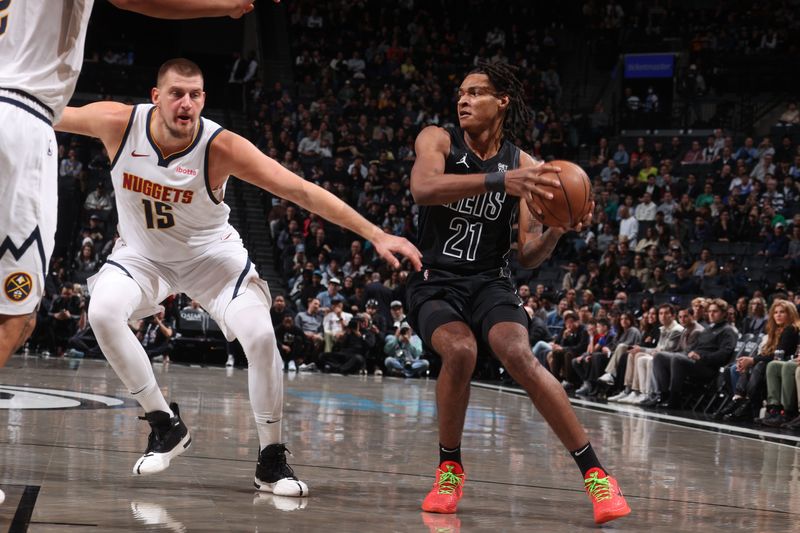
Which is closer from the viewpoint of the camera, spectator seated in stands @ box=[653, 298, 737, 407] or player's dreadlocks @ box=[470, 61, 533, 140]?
player's dreadlocks @ box=[470, 61, 533, 140]

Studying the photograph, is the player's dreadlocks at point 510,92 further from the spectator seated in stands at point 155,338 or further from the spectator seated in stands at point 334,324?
the spectator seated in stands at point 155,338

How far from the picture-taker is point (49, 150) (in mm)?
3211

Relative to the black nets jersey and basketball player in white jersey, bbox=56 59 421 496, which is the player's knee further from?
the black nets jersey

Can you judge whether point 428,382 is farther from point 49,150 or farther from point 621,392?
point 49,150

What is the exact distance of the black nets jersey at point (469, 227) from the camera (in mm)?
4566

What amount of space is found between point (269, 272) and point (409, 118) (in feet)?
17.0

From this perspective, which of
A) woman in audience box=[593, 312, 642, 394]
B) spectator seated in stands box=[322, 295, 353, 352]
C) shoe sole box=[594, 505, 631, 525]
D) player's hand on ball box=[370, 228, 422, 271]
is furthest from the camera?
spectator seated in stands box=[322, 295, 353, 352]

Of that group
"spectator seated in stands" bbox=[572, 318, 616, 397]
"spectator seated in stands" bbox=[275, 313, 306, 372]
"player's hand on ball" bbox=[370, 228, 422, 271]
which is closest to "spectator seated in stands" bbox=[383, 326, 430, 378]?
"spectator seated in stands" bbox=[275, 313, 306, 372]

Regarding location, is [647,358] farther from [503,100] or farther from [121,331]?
[121,331]

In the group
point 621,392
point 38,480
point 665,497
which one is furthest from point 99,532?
point 621,392

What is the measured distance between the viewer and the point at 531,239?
4707 mm

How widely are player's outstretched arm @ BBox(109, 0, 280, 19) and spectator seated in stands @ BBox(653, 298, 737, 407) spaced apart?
8.95 meters

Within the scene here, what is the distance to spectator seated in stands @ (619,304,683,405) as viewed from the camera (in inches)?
474

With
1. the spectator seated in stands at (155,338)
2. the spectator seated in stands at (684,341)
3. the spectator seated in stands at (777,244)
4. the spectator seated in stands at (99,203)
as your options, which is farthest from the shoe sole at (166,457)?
the spectator seated in stands at (99,203)
